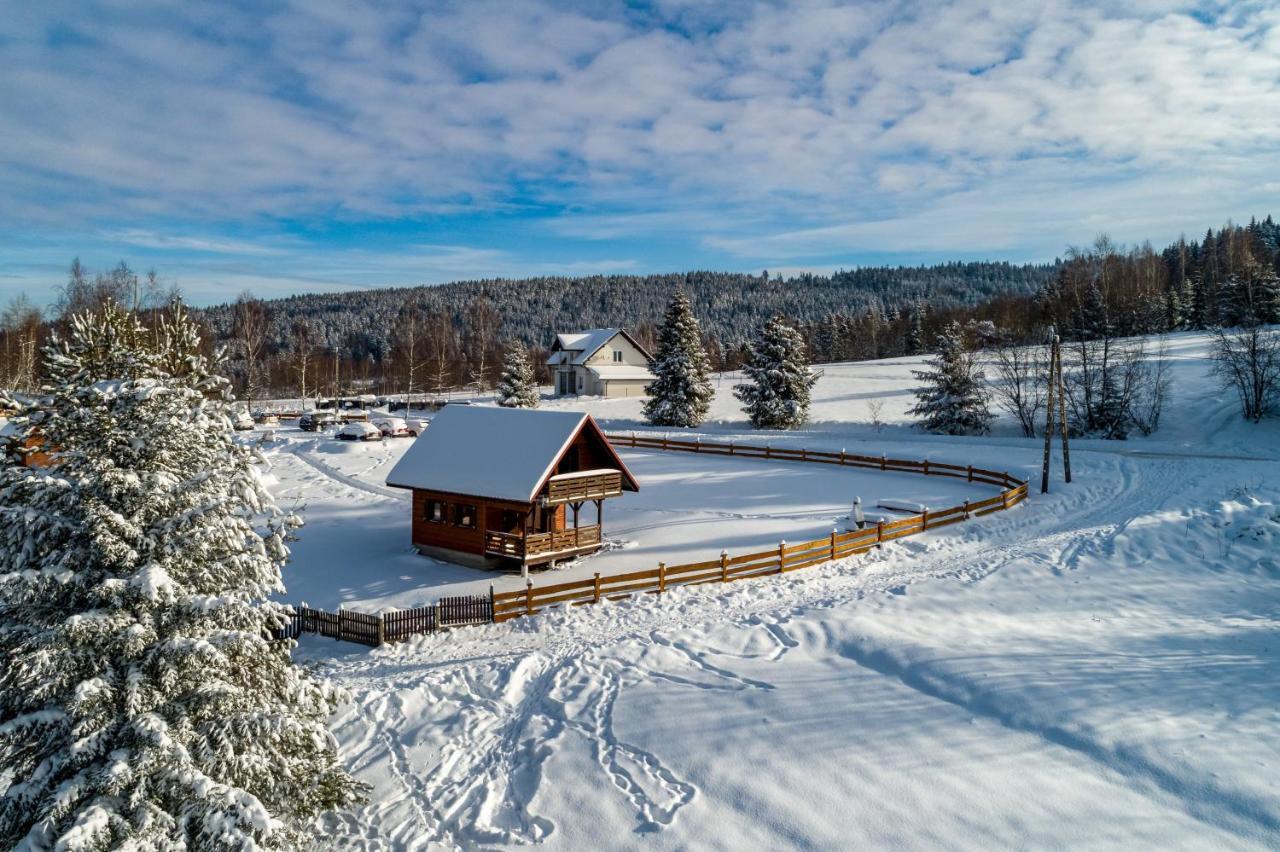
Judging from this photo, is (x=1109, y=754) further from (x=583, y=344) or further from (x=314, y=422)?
(x=583, y=344)

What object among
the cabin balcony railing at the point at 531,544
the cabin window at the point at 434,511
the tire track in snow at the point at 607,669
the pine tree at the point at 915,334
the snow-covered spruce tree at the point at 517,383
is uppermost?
the pine tree at the point at 915,334

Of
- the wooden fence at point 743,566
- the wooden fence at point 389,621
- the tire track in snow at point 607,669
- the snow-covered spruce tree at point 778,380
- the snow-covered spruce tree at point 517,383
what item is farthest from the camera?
the snow-covered spruce tree at point 517,383

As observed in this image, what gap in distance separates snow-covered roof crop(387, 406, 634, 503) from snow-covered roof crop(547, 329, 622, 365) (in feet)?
153

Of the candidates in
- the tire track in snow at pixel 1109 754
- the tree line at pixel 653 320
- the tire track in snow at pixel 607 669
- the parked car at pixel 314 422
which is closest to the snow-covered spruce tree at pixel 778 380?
the tree line at pixel 653 320

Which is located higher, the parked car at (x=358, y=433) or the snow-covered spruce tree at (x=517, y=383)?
the snow-covered spruce tree at (x=517, y=383)

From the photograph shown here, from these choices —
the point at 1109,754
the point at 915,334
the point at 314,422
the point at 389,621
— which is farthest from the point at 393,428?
the point at 915,334

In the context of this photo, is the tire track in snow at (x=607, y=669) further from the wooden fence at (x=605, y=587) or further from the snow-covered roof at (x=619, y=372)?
the snow-covered roof at (x=619, y=372)

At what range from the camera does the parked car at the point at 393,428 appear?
49737 millimetres

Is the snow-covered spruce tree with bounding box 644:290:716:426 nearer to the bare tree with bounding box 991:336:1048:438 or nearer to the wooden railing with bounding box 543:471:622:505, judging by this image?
the bare tree with bounding box 991:336:1048:438

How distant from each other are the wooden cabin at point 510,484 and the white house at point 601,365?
45320 mm

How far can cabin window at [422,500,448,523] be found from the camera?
2567 cm

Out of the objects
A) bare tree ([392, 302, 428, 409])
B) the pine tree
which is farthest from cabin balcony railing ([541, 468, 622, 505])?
the pine tree

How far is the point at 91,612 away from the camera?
902 cm

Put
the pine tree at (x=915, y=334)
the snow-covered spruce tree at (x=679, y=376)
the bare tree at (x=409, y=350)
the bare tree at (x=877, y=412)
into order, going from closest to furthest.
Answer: the bare tree at (x=877, y=412)
the snow-covered spruce tree at (x=679, y=376)
the bare tree at (x=409, y=350)
the pine tree at (x=915, y=334)
